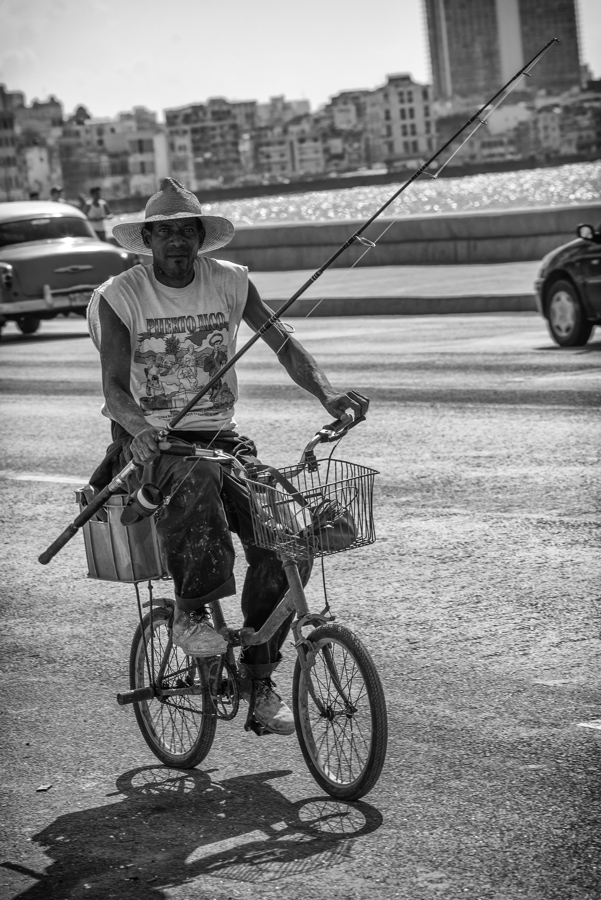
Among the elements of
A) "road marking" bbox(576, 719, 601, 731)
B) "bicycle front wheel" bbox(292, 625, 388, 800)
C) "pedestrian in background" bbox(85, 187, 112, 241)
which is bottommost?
"road marking" bbox(576, 719, 601, 731)

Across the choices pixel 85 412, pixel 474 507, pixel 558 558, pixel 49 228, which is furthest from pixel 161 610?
pixel 49 228

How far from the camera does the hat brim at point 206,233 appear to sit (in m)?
4.59

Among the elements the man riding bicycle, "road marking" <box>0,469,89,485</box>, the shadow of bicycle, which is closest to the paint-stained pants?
the man riding bicycle

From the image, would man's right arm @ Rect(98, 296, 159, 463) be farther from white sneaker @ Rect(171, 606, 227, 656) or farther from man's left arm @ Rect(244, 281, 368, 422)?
white sneaker @ Rect(171, 606, 227, 656)

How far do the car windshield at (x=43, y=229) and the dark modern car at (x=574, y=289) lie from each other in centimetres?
959

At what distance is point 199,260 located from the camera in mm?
4613

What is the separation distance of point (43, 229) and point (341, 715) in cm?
1892

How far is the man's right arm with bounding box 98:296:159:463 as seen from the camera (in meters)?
4.21

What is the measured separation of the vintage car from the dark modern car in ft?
26.3

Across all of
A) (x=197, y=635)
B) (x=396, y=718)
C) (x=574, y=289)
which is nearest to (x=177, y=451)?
(x=197, y=635)

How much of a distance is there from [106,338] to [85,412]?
26.7ft

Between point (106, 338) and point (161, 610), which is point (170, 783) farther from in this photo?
point (106, 338)

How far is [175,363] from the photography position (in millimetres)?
4461

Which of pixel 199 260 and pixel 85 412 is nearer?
pixel 199 260
